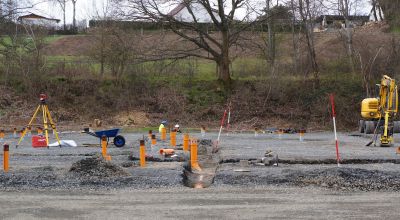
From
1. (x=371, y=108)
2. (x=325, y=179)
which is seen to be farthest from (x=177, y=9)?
(x=325, y=179)

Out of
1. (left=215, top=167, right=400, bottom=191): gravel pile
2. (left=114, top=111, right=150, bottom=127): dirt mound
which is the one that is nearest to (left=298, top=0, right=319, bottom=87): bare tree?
(left=114, top=111, right=150, bottom=127): dirt mound

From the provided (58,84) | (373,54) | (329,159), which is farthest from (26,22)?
(329,159)

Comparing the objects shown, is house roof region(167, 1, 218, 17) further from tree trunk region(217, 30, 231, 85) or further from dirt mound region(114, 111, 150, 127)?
dirt mound region(114, 111, 150, 127)

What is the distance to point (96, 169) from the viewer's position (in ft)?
39.2

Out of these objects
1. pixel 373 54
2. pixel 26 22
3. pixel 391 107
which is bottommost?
pixel 391 107

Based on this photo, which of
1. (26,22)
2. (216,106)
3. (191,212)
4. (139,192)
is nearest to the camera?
(191,212)

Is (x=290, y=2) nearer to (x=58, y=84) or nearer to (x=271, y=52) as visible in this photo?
(x=271, y=52)

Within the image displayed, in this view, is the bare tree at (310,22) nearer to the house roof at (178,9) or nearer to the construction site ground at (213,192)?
the house roof at (178,9)

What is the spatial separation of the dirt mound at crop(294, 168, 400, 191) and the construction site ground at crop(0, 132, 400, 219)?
0.06 feet

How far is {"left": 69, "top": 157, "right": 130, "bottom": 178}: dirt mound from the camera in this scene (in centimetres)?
1176

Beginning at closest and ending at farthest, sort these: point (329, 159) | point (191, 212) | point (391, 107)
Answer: point (191, 212) → point (329, 159) → point (391, 107)

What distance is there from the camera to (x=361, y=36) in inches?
1810

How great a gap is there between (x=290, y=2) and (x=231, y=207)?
33194 mm

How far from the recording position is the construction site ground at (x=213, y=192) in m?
8.51
